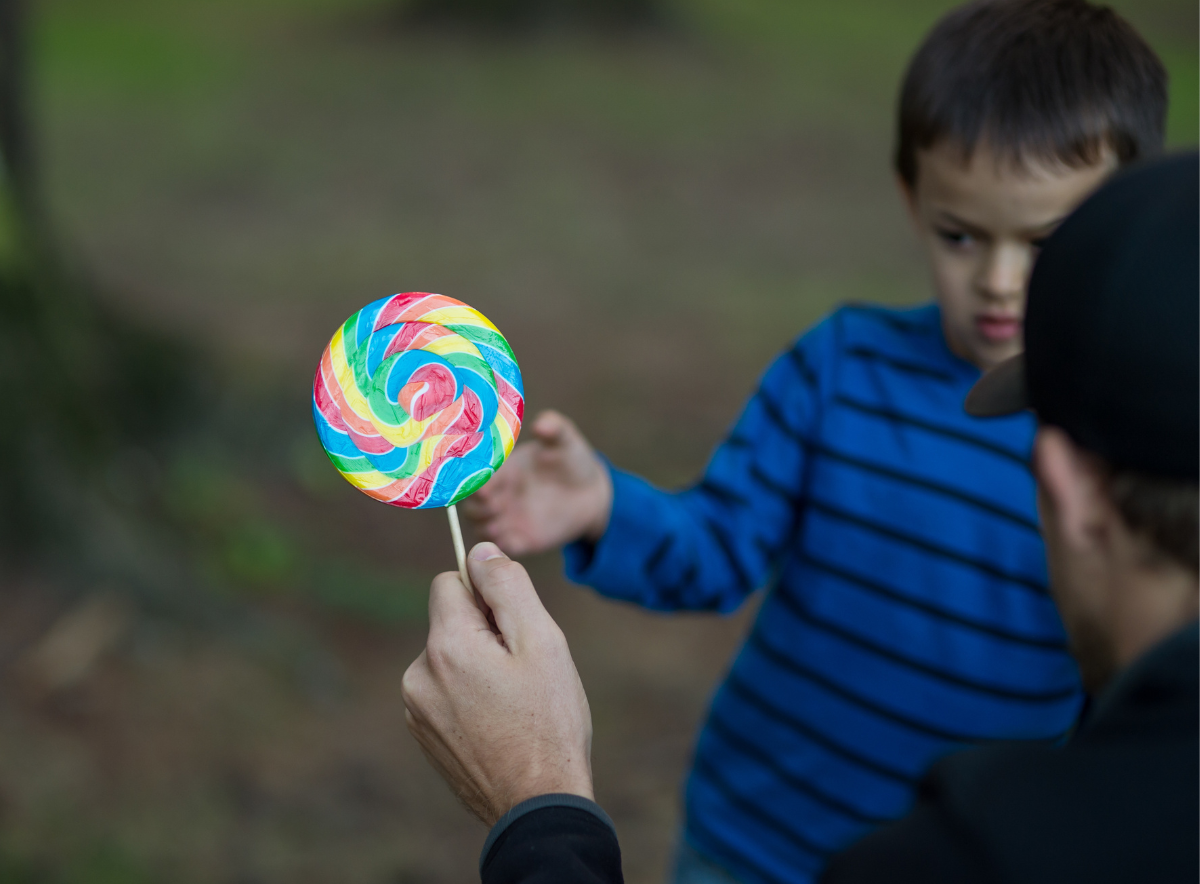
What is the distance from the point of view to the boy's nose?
5.46 ft

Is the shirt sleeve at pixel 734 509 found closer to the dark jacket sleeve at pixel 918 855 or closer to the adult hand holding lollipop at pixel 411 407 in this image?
the adult hand holding lollipop at pixel 411 407

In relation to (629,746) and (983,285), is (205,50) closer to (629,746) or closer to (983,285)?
(629,746)

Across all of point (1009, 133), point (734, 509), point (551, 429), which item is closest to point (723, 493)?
point (734, 509)

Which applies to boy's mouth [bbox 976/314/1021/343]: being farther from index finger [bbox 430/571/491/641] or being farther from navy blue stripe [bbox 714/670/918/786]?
index finger [bbox 430/571/491/641]

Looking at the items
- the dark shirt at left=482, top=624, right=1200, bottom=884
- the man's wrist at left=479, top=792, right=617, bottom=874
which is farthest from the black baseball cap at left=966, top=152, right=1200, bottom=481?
the man's wrist at left=479, top=792, right=617, bottom=874

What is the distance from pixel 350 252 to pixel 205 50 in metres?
6.55

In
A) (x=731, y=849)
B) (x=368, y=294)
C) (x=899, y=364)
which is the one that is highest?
(x=899, y=364)

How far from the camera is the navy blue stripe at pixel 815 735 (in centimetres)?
185

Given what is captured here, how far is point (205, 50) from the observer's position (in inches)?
495

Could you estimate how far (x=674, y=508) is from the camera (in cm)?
183

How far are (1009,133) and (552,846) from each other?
122 cm

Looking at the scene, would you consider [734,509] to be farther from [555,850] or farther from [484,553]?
[555,850]

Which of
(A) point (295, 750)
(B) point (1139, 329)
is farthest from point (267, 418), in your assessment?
(B) point (1139, 329)

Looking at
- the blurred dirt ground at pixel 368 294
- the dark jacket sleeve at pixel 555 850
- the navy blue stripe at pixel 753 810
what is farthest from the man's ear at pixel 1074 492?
the blurred dirt ground at pixel 368 294
